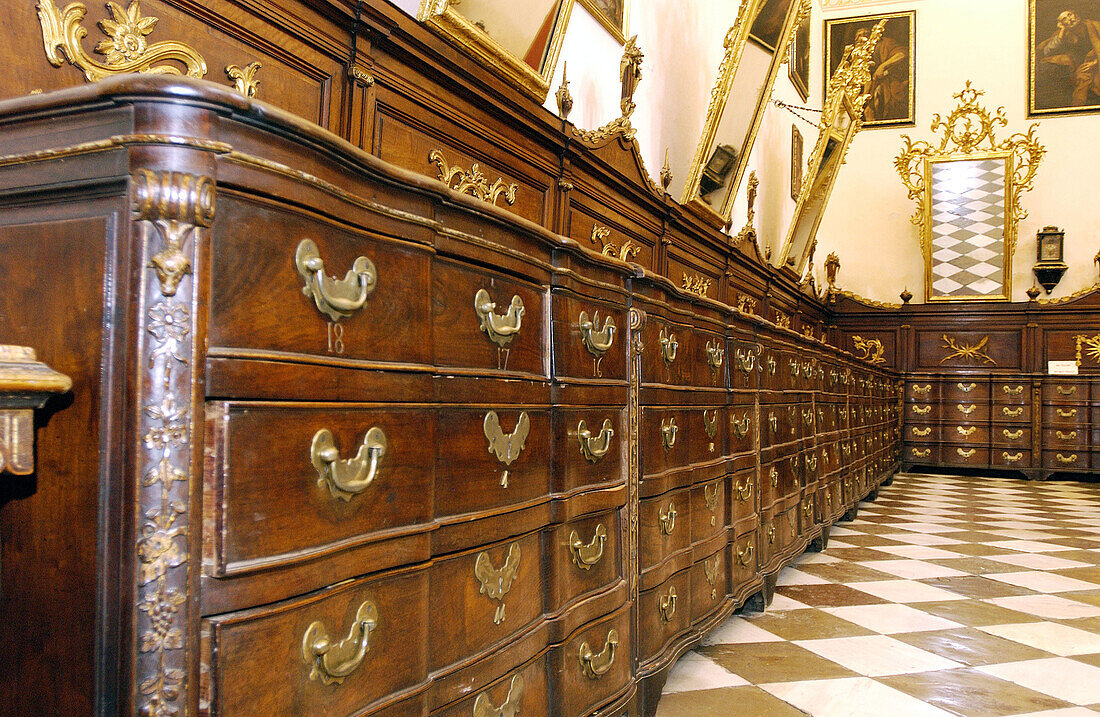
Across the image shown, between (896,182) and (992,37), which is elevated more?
(992,37)

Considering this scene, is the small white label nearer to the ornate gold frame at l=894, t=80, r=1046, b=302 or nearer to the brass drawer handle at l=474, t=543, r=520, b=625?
the ornate gold frame at l=894, t=80, r=1046, b=302

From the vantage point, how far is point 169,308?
80 cm

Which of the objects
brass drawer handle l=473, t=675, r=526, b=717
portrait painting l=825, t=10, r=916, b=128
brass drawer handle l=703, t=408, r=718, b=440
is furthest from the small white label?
brass drawer handle l=473, t=675, r=526, b=717

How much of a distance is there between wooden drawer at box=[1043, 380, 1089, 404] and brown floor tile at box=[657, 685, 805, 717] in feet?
29.8

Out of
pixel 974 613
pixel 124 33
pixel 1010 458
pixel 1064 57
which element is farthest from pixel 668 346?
pixel 1064 57

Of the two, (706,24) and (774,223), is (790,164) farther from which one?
(706,24)

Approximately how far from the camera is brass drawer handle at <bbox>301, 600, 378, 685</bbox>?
95 centimetres

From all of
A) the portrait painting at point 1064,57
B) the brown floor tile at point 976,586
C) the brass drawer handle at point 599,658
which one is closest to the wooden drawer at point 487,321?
the brass drawer handle at point 599,658

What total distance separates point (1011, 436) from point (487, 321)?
10.1 metres

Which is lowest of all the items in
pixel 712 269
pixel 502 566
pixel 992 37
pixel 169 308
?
pixel 502 566

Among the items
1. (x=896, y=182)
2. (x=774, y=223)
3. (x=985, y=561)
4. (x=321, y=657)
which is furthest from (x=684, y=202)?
(x=896, y=182)

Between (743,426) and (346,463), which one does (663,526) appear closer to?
(743,426)

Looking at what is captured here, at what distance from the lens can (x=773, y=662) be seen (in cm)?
260

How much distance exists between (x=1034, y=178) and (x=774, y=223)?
15.6 ft
